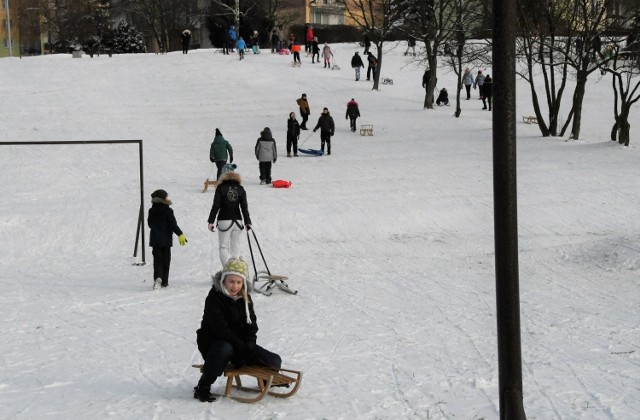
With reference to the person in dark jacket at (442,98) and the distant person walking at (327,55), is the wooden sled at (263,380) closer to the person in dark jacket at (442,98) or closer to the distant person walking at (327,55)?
the person in dark jacket at (442,98)

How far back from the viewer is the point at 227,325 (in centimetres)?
772

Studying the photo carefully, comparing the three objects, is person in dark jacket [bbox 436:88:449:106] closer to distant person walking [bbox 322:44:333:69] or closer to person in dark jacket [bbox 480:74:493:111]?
person in dark jacket [bbox 480:74:493:111]

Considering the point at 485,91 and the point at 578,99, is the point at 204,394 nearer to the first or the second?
the point at 578,99

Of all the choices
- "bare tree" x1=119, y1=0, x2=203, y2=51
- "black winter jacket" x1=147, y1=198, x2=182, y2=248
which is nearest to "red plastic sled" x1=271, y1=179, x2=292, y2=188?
"black winter jacket" x1=147, y1=198, x2=182, y2=248

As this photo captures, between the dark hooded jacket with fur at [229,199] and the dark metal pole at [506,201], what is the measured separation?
794cm

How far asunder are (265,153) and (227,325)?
15523 mm

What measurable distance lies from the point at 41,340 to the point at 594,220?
12.6 metres

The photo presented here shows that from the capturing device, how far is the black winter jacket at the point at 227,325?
7.67m

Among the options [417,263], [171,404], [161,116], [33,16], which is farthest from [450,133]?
[33,16]

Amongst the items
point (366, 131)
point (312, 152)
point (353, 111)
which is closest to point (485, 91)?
point (353, 111)

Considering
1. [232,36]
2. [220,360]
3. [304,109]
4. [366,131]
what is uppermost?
[232,36]

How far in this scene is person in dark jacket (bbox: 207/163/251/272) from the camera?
44.9 feet

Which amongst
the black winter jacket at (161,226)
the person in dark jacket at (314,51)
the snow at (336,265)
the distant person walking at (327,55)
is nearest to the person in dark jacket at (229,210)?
the black winter jacket at (161,226)

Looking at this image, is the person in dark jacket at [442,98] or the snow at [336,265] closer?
the snow at [336,265]
